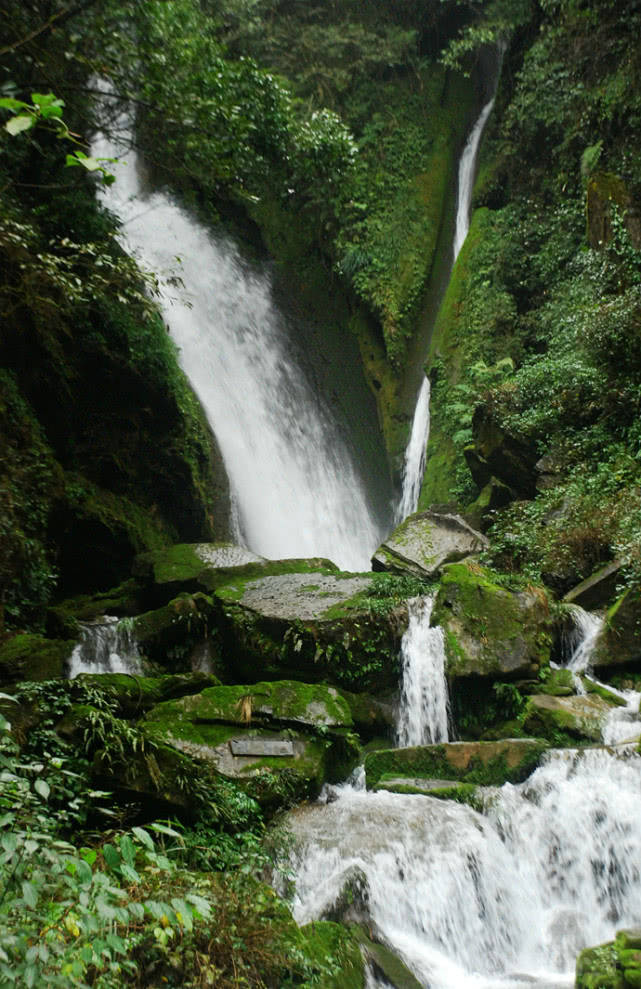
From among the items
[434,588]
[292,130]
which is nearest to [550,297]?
[292,130]

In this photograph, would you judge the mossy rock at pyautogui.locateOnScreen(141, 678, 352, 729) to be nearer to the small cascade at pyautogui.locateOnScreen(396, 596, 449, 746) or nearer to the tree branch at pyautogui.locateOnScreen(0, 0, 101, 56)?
the small cascade at pyautogui.locateOnScreen(396, 596, 449, 746)

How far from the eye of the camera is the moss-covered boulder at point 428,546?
963cm

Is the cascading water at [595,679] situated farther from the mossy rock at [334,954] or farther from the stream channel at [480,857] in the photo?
the mossy rock at [334,954]

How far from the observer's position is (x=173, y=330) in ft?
47.5

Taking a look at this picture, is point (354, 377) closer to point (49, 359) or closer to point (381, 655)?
point (49, 359)

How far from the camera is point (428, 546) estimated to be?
10.0 metres

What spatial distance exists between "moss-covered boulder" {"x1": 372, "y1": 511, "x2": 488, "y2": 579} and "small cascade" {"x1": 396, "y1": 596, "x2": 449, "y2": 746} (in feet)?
6.48

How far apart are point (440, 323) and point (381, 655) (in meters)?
9.44

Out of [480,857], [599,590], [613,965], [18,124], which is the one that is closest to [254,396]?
[599,590]

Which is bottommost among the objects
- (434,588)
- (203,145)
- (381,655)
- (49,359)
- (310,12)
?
(381,655)

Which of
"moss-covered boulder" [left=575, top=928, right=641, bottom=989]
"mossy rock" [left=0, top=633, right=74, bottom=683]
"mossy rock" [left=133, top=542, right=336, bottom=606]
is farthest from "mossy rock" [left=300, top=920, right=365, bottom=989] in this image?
"mossy rock" [left=133, top=542, right=336, bottom=606]

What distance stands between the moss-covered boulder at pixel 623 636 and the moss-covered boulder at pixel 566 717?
2.28ft

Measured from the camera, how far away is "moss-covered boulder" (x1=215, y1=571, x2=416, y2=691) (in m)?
7.49

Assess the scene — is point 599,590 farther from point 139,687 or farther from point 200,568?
point 139,687
